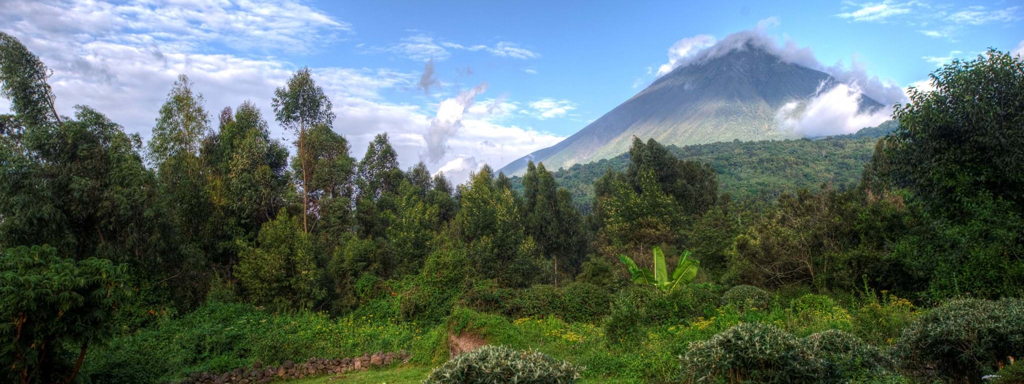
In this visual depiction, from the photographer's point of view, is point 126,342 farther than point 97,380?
Yes

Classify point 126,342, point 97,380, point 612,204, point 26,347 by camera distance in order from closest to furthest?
point 26,347 → point 97,380 → point 126,342 → point 612,204

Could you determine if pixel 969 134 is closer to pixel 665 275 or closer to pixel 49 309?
pixel 665 275

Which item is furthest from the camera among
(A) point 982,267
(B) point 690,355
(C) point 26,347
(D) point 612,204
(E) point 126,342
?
(D) point 612,204

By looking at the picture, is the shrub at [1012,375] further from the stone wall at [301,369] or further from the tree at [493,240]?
the tree at [493,240]

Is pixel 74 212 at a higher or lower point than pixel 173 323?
higher

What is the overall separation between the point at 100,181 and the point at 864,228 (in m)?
21.2

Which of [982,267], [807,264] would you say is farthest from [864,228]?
[982,267]

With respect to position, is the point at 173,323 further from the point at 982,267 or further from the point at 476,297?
the point at 982,267

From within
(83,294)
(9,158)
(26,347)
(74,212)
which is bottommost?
(26,347)

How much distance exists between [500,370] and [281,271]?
13.2m

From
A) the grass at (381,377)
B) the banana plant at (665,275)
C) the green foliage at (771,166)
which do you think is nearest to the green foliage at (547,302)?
the banana plant at (665,275)

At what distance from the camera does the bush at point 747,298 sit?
34.8 feet

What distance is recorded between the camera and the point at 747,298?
10578mm

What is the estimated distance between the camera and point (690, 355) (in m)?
5.54
